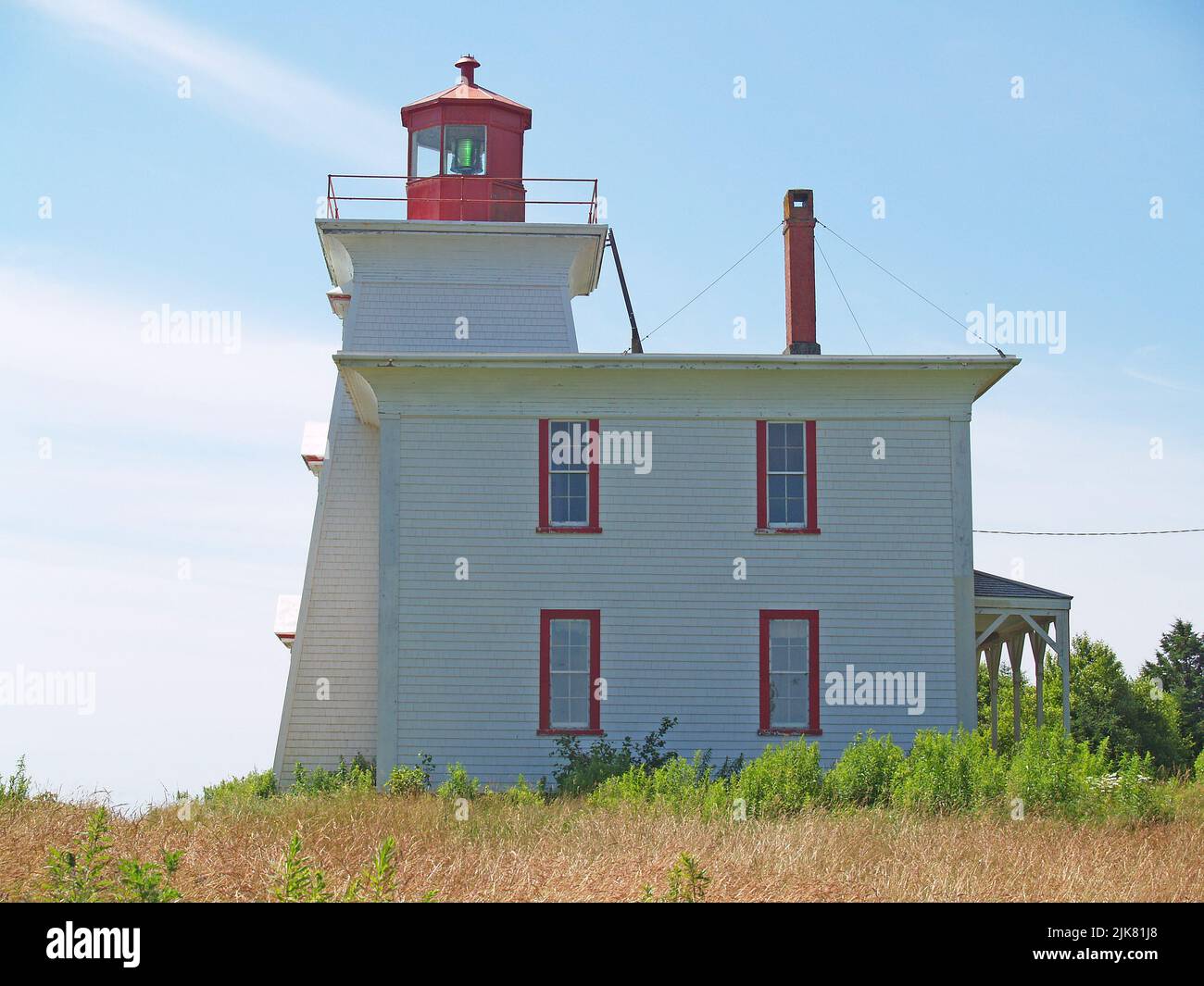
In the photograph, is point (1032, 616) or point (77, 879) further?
point (1032, 616)

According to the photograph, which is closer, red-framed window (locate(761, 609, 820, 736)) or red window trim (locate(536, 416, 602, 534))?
red-framed window (locate(761, 609, 820, 736))

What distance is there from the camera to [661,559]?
22656mm

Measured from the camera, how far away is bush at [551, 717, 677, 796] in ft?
68.9

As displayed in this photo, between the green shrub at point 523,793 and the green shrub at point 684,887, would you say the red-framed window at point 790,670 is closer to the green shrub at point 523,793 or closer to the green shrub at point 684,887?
the green shrub at point 523,793

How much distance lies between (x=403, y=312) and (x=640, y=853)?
47.3 feet

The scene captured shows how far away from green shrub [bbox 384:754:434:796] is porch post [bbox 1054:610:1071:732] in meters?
10.2

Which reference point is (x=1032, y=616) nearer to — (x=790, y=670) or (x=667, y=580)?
(x=790, y=670)

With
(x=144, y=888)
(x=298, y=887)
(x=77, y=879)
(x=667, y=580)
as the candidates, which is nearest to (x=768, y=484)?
(x=667, y=580)

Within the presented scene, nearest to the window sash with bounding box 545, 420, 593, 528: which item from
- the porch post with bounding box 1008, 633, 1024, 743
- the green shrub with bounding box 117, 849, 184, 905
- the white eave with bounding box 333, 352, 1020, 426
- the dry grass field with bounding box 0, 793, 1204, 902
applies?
the white eave with bounding box 333, 352, 1020, 426

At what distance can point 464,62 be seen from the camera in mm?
27766

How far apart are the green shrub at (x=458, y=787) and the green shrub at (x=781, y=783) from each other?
4118mm

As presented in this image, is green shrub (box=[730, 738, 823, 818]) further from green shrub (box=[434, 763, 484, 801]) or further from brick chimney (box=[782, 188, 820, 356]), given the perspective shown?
brick chimney (box=[782, 188, 820, 356])
